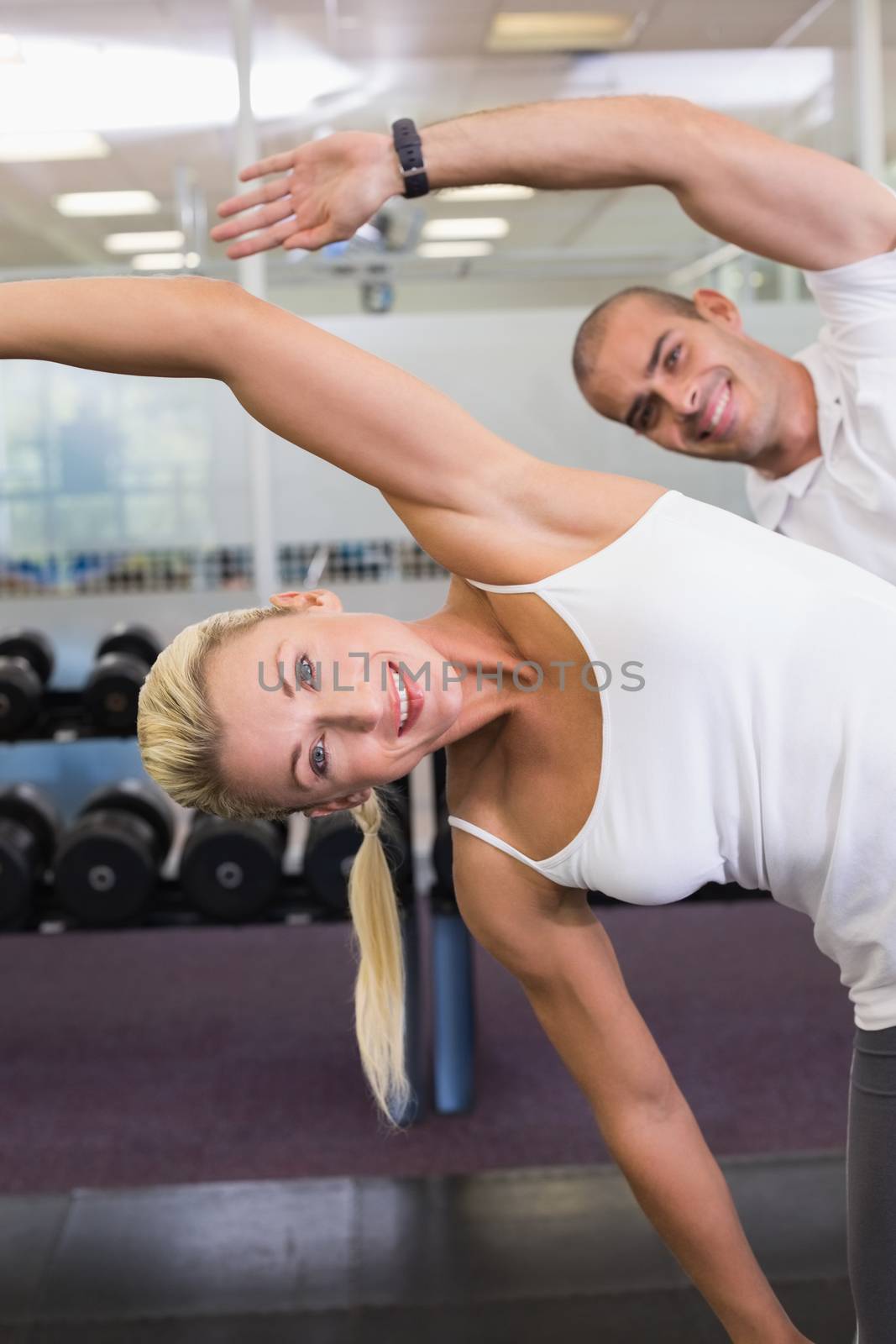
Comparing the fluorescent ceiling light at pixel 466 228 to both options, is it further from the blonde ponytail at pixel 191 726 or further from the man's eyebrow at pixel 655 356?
the blonde ponytail at pixel 191 726

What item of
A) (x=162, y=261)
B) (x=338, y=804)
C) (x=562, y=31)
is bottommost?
(x=338, y=804)

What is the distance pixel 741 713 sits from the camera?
1157mm

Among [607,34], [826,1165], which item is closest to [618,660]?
[826,1165]

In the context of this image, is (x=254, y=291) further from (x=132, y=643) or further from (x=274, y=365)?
(x=274, y=365)

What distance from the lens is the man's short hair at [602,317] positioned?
1.99 m

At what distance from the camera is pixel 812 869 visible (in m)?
1.22

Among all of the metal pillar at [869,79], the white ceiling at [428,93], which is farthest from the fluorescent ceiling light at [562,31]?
the metal pillar at [869,79]

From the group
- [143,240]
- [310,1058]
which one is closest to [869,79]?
[143,240]

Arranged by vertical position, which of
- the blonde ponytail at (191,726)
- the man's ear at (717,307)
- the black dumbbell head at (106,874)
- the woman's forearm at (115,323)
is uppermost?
the man's ear at (717,307)

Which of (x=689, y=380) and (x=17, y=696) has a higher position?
(x=689, y=380)

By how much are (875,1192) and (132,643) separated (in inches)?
126

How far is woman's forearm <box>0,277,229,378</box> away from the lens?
1.16 meters

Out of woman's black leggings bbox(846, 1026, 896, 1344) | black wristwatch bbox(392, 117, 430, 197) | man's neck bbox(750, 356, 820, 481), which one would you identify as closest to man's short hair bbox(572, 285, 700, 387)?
man's neck bbox(750, 356, 820, 481)

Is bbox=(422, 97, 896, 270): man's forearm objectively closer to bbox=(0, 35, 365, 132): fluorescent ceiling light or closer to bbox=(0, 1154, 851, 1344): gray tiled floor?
bbox=(0, 1154, 851, 1344): gray tiled floor
